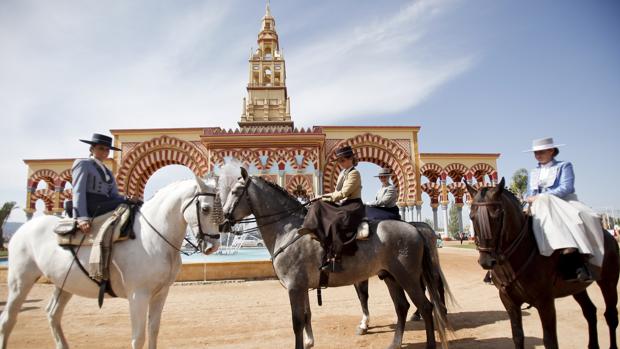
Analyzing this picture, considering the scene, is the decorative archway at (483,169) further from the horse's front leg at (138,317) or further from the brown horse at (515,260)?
the horse's front leg at (138,317)

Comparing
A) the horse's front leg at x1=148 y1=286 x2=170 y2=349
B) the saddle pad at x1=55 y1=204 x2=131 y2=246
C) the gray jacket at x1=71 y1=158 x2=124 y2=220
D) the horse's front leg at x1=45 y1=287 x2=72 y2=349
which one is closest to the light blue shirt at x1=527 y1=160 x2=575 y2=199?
the horse's front leg at x1=148 y1=286 x2=170 y2=349

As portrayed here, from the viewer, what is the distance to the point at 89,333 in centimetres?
523

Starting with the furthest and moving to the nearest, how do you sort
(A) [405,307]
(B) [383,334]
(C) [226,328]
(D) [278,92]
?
1. (D) [278,92]
2. (C) [226,328]
3. (B) [383,334]
4. (A) [405,307]

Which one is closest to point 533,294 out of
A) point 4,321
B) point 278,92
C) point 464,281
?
point 4,321

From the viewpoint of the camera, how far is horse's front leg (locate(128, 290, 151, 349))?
297 centimetres

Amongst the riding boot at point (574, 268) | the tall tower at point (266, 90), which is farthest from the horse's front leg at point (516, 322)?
the tall tower at point (266, 90)

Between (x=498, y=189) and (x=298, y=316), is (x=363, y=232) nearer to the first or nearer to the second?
(x=298, y=316)

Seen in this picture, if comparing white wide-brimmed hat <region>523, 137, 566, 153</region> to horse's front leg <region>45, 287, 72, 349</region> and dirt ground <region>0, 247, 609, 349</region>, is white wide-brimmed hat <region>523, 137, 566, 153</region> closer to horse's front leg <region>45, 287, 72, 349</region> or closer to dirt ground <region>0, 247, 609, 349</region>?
dirt ground <region>0, 247, 609, 349</region>

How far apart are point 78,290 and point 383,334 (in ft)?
13.1

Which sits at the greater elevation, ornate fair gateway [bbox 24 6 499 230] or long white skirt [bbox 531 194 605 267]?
ornate fair gateway [bbox 24 6 499 230]

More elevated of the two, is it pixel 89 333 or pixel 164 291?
pixel 164 291

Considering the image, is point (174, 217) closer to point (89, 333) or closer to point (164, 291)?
point (164, 291)

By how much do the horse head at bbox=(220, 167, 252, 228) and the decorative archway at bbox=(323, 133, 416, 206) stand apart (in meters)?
16.9

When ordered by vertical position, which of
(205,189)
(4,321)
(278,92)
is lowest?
(4,321)
